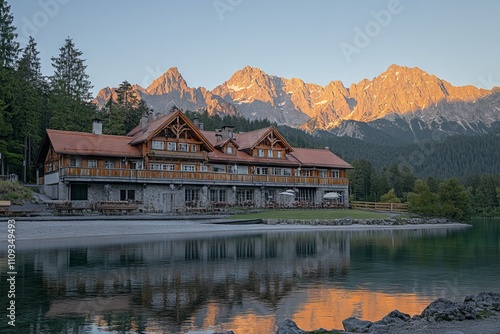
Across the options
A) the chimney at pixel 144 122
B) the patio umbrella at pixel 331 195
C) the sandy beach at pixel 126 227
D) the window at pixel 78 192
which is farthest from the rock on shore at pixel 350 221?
the chimney at pixel 144 122

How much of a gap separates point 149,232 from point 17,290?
21.1 m

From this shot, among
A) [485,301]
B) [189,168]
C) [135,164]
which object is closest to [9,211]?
[135,164]

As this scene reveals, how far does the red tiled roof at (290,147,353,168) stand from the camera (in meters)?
58.5

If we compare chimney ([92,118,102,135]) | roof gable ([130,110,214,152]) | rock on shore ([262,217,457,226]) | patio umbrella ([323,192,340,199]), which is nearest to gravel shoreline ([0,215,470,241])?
rock on shore ([262,217,457,226])

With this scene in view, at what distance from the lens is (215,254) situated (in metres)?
23.2

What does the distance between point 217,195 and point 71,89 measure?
124 ft

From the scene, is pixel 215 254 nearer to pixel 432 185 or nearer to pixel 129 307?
pixel 129 307

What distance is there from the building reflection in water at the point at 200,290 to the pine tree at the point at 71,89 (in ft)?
138

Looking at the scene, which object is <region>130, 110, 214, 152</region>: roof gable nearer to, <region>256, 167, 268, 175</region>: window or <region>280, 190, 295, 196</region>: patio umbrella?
<region>256, 167, 268, 175</region>: window

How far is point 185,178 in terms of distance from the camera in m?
48.3

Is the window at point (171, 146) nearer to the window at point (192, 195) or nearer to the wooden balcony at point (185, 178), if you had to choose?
the wooden balcony at point (185, 178)

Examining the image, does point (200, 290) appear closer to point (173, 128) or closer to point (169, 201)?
point (169, 201)

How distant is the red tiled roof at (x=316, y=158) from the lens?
58.5 m

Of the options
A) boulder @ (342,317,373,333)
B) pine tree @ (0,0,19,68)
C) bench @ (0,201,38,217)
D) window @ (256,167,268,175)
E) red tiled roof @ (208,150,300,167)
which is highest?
pine tree @ (0,0,19,68)
